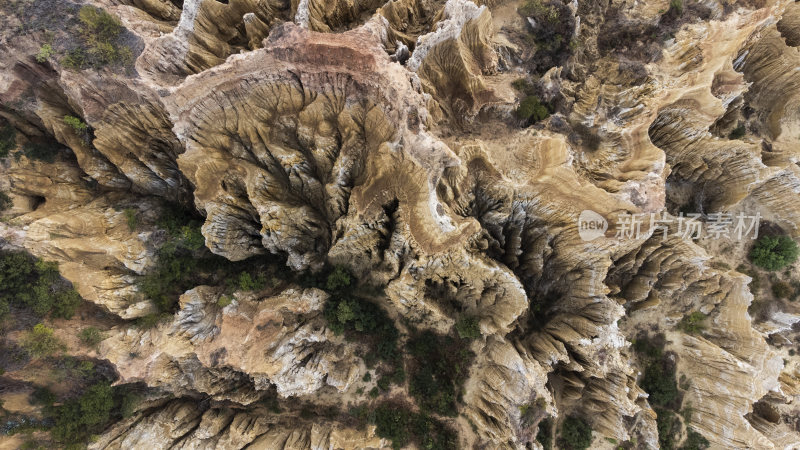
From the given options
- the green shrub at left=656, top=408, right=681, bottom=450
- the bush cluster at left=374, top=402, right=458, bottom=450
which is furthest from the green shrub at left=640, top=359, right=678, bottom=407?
the bush cluster at left=374, top=402, right=458, bottom=450

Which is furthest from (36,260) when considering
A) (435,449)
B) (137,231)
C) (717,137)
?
(717,137)

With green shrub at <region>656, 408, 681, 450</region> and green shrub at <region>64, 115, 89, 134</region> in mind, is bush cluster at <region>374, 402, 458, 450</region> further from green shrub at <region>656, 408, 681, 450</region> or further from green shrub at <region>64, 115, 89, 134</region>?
green shrub at <region>64, 115, 89, 134</region>

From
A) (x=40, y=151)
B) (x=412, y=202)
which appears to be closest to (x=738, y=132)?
(x=412, y=202)

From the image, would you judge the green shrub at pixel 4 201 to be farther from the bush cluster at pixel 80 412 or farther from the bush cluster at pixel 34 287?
the bush cluster at pixel 80 412

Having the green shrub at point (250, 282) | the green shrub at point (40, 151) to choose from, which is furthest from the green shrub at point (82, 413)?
the green shrub at point (40, 151)

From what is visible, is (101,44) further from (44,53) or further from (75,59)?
(44,53)

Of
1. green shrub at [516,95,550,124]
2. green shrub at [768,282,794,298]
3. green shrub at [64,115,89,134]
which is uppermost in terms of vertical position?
green shrub at [516,95,550,124]

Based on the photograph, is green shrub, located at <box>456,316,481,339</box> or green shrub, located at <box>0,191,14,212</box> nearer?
green shrub, located at <box>0,191,14,212</box>
